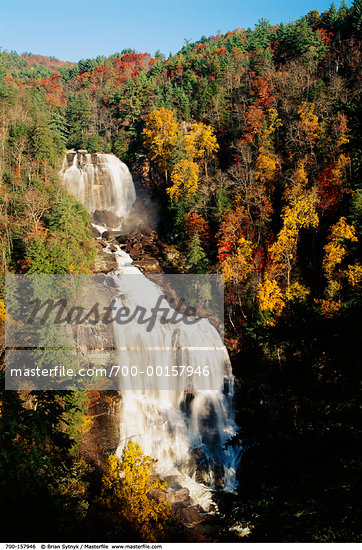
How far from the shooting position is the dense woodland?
495cm

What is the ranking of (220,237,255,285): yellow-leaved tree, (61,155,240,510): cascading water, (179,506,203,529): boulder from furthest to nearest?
(220,237,255,285): yellow-leaved tree < (61,155,240,510): cascading water < (179,506,203,529): boulder

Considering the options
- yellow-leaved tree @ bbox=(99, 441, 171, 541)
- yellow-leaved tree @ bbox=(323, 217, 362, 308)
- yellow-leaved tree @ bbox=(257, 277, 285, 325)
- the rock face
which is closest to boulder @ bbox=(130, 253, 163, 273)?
the rock face

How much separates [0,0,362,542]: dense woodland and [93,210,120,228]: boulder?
534cm

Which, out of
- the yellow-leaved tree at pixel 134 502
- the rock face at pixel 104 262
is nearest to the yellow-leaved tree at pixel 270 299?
the yellow-leaved tree at pixel 134 502

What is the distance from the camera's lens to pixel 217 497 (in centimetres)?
578

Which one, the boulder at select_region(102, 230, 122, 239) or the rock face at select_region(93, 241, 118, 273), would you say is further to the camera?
the boulder at select_region(102, 230, 122, 239)

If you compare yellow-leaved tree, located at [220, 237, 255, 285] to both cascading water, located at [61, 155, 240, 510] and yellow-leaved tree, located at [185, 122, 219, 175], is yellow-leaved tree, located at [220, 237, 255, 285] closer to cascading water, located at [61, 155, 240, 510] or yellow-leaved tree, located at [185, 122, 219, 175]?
cascading water, located at [61, 155, 240, 510]

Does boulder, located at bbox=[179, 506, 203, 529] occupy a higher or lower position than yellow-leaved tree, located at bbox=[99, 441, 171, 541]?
lower

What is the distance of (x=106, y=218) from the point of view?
37781mm

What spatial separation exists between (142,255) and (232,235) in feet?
30.7

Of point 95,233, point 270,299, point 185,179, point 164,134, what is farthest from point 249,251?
point 164,134

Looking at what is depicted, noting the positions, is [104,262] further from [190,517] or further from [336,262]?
[190,517]

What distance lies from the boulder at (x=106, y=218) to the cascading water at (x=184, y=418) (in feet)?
44.2

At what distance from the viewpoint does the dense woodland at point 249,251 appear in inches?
195
